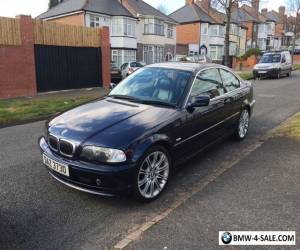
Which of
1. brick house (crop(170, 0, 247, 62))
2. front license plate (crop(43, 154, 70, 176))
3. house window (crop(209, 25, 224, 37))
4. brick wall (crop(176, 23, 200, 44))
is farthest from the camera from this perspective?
house window (crop(209, 25, 224, 37))

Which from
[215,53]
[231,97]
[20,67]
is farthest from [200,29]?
[231,97]

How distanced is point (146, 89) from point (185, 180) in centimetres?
148

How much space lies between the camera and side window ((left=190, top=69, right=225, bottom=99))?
15.6 feet

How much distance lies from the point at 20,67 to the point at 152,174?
38.9ft

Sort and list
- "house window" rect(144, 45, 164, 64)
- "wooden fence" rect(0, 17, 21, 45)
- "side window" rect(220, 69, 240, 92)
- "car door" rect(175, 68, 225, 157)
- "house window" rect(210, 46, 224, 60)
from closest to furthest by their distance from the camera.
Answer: "car door" rect(175, 68, 225, 157) < "side window" rect(220, 69, 240, 92) < "wooden fence" rect(0, 17, 21, 45) < "house window" rect(144, 45, 164, 64) < "house window" rect(210, 46, 224, 60)

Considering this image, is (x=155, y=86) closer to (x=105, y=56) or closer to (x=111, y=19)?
(x=105, y=56)

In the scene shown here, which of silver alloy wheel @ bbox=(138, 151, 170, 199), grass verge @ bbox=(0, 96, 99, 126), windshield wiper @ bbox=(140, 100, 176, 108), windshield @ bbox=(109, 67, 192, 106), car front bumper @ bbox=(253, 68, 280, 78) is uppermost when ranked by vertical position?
windshield @ bbox=(109, 67, 192, 106)

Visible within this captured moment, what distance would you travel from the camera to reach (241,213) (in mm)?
3586

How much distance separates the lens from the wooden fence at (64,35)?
1430 centimetres

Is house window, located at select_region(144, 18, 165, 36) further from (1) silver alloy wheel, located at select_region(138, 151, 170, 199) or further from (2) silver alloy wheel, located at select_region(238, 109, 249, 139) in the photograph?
(1) silver alloy wheel, located at select_region(138, 151, 170, 199)

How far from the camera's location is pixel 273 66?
21.8 meters

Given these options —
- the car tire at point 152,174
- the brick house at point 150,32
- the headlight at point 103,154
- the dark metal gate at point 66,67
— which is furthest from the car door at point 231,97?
the brick house at point 150,32

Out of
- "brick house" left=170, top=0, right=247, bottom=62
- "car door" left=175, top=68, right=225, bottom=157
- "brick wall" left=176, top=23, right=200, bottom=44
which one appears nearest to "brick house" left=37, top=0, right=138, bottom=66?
"brick house" left=170, top=0, right=247, bottom=62

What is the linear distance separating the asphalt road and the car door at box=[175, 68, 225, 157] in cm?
47
